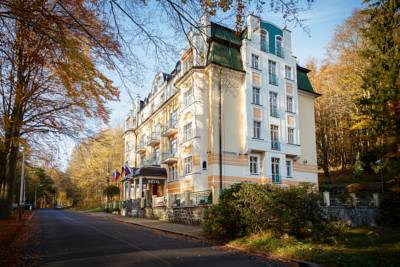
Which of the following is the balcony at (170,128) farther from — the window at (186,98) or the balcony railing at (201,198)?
the balcony railing at (201,198)

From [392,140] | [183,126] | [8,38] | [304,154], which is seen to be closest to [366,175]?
[304,154]

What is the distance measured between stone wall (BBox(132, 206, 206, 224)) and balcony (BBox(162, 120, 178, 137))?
7787 mm

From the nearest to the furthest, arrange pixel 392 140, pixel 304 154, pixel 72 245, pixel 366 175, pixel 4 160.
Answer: pixel 72 245, pixel 392 140, pixel 4 160, pixel 304 154, pixel 366 175

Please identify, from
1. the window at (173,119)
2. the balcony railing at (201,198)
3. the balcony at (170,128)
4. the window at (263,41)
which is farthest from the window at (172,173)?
the window at (263,41)

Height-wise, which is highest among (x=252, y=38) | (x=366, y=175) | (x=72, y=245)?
(x=252, y=38)

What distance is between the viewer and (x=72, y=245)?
12.2 metres

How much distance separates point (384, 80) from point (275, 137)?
10.2m

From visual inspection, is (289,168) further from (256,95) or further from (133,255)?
(133,255)

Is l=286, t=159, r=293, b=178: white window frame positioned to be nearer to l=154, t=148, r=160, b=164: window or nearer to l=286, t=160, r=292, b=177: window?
l=286, t=160, r=292, b=177: window

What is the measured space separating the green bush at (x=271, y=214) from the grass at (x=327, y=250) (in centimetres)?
46

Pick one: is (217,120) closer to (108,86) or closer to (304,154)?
(304,154)

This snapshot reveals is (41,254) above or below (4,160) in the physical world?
below

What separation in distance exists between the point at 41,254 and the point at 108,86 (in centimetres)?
544

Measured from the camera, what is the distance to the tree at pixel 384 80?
21.1m
